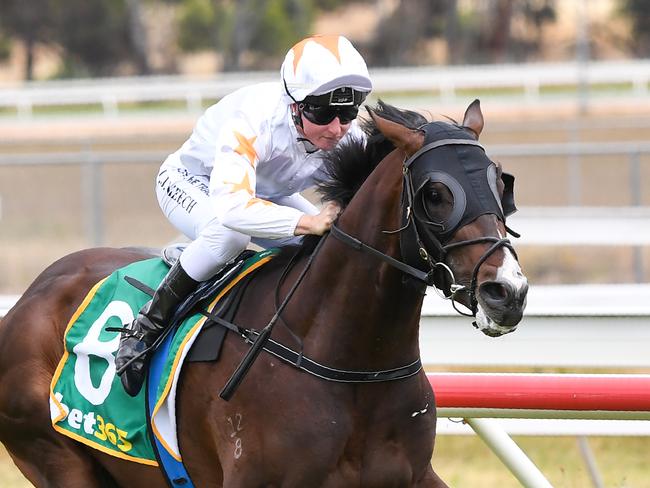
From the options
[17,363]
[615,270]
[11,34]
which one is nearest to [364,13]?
[11,34]

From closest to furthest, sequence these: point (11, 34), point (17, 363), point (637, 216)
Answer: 1. point (17, 363)
2. point (637, 216)
3. point (11, 34)

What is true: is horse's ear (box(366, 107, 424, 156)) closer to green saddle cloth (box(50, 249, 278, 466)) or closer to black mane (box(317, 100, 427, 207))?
black mane (box(317, 100, 427, 207))

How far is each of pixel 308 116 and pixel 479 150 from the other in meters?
0.70

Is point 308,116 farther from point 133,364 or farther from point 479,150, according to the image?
point 133,364

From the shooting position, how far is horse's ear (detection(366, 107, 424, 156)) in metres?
3.55

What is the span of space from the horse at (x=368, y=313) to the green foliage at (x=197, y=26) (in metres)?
36.8

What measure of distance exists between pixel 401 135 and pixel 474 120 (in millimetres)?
273

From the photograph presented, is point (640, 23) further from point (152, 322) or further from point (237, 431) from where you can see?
point (237, 431)

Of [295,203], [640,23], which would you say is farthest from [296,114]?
[640,23]

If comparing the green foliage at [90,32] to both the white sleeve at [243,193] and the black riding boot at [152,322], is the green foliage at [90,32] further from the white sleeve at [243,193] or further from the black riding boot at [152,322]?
the white sleeve at [243,193]

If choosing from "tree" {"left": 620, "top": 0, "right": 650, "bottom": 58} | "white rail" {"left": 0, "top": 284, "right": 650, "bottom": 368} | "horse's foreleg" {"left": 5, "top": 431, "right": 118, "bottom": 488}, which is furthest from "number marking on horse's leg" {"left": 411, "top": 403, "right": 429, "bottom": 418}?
→ "tree" {"left": 620, "top": 0, "right": 650, "bottom": 58}

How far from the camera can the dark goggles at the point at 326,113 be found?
12.9 ft

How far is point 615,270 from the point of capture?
1189cm

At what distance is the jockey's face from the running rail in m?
0.99
